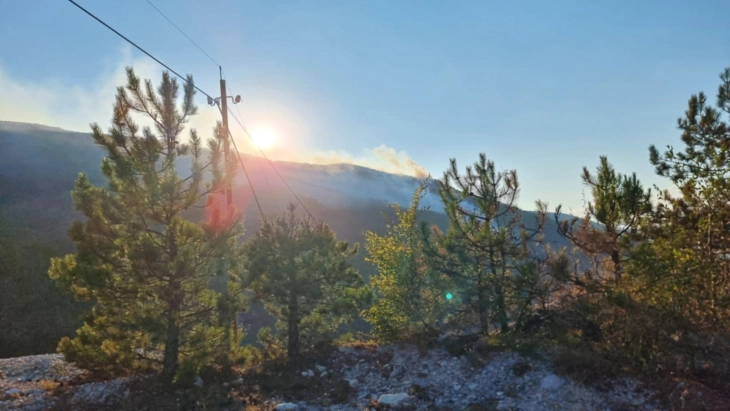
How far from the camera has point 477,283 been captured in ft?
39.1

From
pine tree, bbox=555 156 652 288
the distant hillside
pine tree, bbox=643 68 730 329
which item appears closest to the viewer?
pine tree, bbox=643 68 730 329

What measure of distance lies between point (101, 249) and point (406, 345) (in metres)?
8.09

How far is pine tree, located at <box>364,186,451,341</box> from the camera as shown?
12.6 m

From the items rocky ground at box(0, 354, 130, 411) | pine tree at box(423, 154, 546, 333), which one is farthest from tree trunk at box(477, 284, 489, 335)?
rocky ground at box(0, 354, 130, 411)

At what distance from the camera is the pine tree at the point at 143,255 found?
30.3 ft

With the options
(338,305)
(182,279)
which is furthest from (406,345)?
(182,279)

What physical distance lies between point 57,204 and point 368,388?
118ft

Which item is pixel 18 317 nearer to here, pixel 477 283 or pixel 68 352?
pixel 68 352

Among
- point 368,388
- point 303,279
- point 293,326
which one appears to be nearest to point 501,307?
point 368,388

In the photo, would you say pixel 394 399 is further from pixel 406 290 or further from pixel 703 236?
pixel 703 236

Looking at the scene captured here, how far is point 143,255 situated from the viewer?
356 inches

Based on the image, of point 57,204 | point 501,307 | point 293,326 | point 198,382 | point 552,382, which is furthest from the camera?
point 57,204

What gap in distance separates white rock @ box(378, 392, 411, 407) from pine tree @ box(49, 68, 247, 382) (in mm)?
4158

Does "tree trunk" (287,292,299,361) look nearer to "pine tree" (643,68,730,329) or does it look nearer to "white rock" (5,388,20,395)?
"white rock" (5,388,20,395)
